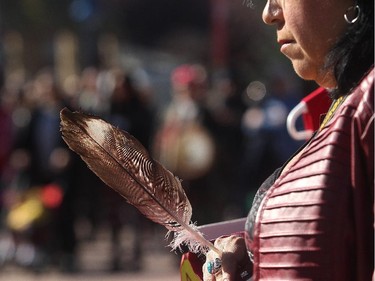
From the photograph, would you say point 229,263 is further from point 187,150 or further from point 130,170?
point 187,150

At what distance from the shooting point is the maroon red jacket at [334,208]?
6.20ft

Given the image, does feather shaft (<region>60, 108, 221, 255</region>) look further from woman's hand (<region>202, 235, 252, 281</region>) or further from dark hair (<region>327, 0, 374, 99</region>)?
dark hair (<region>327, 0, 374, 99</region>)

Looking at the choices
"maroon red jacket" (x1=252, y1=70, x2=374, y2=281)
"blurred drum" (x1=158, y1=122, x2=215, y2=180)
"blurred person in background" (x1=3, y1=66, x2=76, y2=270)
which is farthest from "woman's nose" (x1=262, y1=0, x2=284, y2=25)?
"blurred person in background" (x1=3, y1=66, x2=76, y2=270)

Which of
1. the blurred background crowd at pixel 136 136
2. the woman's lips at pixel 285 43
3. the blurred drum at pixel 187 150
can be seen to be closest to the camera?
the woman's lips at pixel 285 43

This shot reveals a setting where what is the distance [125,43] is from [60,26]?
Result: 3.68 meters

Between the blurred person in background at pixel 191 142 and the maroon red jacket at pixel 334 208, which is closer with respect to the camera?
the maroon red jacket at pixel 334 208

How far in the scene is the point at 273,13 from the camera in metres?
2.23

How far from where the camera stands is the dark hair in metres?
2.02

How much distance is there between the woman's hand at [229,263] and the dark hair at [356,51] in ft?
1.42

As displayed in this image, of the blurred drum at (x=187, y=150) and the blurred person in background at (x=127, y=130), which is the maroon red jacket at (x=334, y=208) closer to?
the blurred person in background at (x=127, y=130)

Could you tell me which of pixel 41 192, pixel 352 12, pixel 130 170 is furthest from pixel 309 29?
pixel 41 192

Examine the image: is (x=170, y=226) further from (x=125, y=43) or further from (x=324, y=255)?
(x=125, y=43)

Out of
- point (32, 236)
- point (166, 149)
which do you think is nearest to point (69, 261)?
point (32, 236)

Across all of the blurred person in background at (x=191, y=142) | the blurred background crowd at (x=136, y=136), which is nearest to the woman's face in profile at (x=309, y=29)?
the blurred background crowd at (x=136, y=136)
